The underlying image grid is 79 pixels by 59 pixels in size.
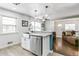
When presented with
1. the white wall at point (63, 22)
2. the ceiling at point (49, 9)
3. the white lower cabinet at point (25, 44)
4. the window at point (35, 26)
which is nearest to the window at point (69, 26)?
the white wall at point (63, 22)

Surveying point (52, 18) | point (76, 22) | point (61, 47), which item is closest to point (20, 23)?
point (52, 18)

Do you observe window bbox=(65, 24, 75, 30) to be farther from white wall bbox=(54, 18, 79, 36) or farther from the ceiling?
the ceiling

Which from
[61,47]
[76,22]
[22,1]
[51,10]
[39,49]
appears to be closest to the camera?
[22,1]

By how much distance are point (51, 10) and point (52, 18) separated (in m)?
0.16

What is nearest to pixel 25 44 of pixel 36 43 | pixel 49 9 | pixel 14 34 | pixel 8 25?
pixel 36 43

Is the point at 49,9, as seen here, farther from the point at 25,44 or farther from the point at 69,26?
the point at 25,44

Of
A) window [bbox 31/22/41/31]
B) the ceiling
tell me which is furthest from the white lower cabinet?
the ceiling

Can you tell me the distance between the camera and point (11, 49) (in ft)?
4.88

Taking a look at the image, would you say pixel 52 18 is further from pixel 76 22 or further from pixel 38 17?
pixel 76 22

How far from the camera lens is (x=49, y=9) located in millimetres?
1447

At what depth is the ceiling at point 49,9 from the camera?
1.32m

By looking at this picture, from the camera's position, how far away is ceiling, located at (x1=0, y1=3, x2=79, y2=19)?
4.33 feet

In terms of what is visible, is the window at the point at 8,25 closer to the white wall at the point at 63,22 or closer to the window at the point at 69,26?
the white wall at the point at 63,22

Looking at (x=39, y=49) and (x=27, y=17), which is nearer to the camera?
(x=27, y=17)
